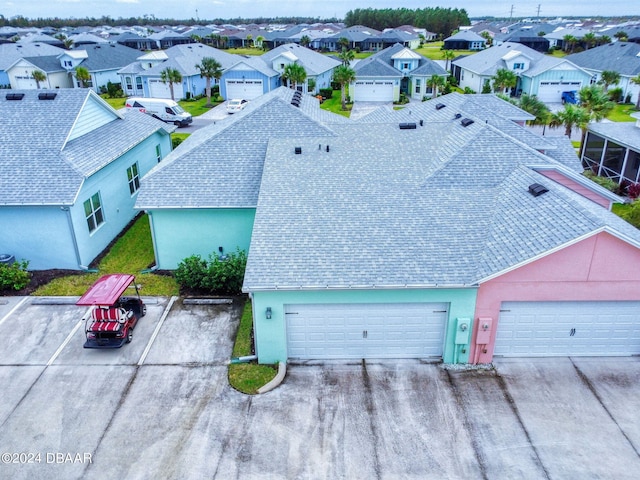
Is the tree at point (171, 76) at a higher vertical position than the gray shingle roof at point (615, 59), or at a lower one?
lower

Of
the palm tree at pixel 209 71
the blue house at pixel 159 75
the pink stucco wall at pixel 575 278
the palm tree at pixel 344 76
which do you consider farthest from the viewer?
the blue house at pixel 159 75

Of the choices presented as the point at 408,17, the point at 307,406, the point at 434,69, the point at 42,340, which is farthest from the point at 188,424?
the point at 408,17

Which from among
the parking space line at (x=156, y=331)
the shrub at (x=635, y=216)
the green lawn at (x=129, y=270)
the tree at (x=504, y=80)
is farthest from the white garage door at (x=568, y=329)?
the tree at (x=504, y=80)

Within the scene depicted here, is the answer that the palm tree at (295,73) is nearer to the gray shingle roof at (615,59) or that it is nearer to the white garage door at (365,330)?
the gray shingle roof at (615,59)

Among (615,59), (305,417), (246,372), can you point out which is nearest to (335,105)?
(615,59)

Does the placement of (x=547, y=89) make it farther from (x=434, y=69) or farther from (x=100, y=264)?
(x=100, y=264)

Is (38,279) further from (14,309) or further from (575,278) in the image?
(575,278)
